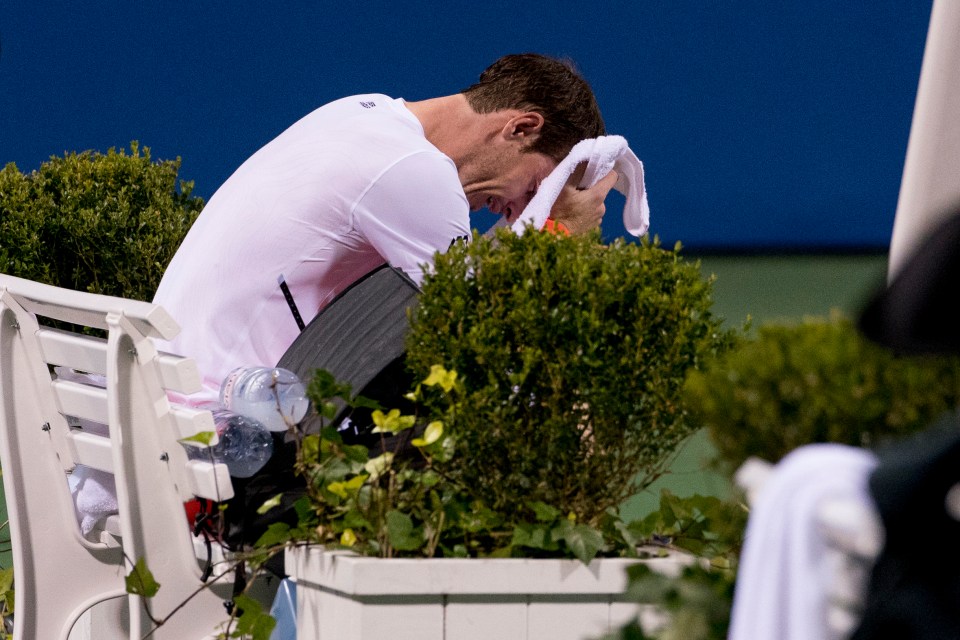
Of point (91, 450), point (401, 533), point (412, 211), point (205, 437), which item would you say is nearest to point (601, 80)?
point (412, 211)

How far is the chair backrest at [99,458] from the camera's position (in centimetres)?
219

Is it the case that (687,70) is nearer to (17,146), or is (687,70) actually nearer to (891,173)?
(891,173)

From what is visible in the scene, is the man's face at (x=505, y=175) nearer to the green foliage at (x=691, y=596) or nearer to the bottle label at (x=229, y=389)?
the bottle label at (x=229, y=389)

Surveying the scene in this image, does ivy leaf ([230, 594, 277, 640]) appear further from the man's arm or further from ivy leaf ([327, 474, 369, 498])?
the man's arm

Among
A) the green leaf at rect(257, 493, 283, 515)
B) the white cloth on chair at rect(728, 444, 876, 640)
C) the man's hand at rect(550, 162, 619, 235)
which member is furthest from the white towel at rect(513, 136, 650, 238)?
the white cloth on chair at rect(728, 444, 876, 640)

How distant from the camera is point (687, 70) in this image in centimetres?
1132

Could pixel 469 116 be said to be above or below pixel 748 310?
above

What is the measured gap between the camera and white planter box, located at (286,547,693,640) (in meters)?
1.89

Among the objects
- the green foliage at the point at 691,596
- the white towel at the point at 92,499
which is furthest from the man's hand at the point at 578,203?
the green foliage at the point at 691,596

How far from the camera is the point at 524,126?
365 centimetres

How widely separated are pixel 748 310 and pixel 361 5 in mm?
4074

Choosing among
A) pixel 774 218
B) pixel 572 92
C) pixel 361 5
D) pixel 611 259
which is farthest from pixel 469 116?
pixel 774 218

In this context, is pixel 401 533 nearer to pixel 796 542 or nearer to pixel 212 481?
pixel 212 481

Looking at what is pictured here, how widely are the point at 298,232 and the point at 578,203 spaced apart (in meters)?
1.01
